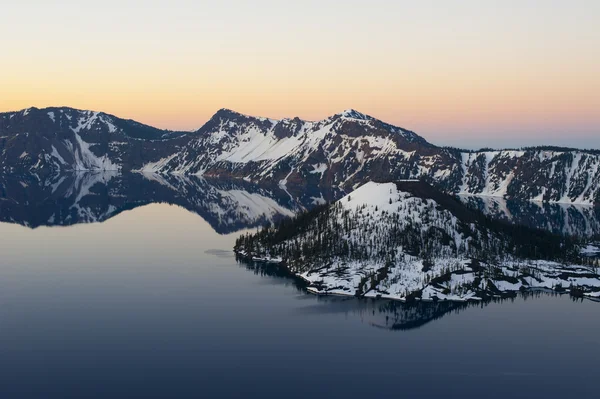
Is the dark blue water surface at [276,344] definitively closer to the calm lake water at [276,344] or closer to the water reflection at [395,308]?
the calm lake water at [276,344]

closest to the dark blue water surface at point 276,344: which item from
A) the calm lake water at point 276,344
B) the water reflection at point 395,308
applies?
Answer: the calm lake water at point 276,344

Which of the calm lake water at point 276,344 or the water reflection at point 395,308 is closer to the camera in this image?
the calm lake water at point 276,344

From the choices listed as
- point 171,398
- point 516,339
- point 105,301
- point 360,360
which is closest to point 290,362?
point 360,360

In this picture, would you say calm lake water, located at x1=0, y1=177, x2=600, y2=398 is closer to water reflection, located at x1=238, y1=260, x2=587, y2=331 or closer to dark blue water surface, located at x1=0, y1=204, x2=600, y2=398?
dark blue water surface, located at x1=0, y1=204, x2=600, y2=398

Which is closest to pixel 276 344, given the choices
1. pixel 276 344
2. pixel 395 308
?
pixel 276 344

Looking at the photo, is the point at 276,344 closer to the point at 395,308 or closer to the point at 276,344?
the point at 276,344

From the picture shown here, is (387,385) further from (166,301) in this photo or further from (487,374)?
(166,301)

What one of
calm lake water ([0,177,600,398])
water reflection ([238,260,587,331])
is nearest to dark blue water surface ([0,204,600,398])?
calm lake water ([0,177,600,398])

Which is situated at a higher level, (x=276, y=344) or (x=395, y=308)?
(x=395, y=308)
